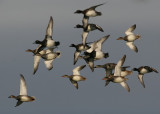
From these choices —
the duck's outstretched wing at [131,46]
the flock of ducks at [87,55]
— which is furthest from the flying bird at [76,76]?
the duck's outstretched wing at [131,46]

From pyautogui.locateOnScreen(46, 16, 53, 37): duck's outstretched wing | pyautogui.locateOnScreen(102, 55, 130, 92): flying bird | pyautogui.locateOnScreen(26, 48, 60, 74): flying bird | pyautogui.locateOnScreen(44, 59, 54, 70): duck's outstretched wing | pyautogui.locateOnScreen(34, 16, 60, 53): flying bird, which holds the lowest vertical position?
pyautogui.locateOnScreen(102, 55, 130, 92): flying bird

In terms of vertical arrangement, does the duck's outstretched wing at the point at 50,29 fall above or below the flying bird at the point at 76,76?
above

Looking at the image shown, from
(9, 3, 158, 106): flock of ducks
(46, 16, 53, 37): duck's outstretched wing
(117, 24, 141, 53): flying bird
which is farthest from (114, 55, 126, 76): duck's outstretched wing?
(46, 16, 53, 37): duck's outstretched wing

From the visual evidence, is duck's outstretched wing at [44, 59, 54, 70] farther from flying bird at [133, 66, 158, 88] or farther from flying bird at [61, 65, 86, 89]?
flying bird at [133, 66, 158, 88]

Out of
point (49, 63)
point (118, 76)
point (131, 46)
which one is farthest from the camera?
point (131, 46)

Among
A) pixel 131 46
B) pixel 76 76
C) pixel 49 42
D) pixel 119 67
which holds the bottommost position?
pixel 76 76

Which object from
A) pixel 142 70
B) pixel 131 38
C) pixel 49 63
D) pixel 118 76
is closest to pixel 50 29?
pixel 49 63

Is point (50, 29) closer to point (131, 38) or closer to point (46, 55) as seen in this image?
point (46, 55)

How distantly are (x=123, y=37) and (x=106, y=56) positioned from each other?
5998 mm

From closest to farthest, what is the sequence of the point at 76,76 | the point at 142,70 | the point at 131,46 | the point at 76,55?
the point at 76,76 → the point at 76,55 → the point at 142,70 → the point at 131,46

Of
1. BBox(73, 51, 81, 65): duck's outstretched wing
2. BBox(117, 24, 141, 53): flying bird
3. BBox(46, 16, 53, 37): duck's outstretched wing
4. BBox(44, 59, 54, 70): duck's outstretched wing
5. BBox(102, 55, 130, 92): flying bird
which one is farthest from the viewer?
BBox(117, 24, 141, 53): flying bird

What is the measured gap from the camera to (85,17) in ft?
249

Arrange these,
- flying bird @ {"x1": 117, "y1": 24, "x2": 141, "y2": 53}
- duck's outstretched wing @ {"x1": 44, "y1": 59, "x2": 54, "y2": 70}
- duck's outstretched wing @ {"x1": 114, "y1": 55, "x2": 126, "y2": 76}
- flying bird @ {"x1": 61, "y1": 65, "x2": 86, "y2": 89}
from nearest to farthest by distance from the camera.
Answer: duck's outstretched wing @ {"x1": 114, "y1": 55, "x2": 126, "y2": 76}, flying bird @ {"x1": 61, "y1": 65, "x2": 86, "y2": 89}, duck's outstretched wing @ {"x1": 44, "y1": 59, "x2": 54, "y2": 70}, flying bird @ {"x1": 117, "y1": 24, "x2": 141, "y2": 53}

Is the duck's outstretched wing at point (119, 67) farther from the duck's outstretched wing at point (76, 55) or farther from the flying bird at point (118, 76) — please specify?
the duck's outstretched wing at point (76, 55)
